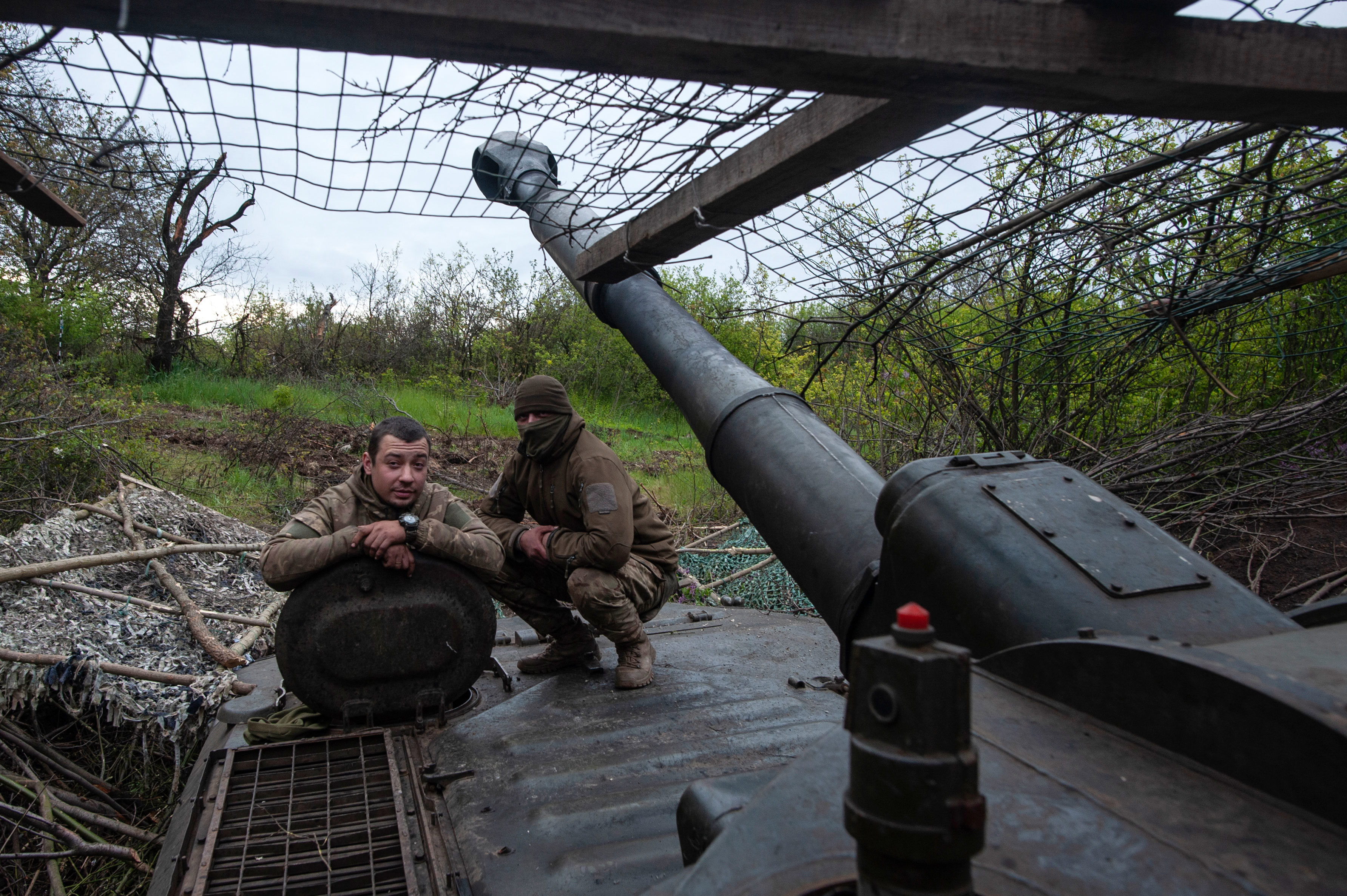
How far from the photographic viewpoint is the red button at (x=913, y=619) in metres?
0.84

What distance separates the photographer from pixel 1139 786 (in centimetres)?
121

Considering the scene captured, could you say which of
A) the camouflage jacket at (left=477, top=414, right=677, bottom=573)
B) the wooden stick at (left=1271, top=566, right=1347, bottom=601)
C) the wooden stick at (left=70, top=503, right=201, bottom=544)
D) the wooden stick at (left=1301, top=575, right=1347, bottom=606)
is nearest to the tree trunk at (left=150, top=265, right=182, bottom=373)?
the wooden stick at (left=70, top=503, right=201, bottom=544)

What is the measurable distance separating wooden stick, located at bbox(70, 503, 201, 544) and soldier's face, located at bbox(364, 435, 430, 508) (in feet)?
9.16

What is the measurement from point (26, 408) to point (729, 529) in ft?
17.2

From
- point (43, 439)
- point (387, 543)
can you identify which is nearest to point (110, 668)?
point (387, 543)

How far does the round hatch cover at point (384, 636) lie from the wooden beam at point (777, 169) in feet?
4.31

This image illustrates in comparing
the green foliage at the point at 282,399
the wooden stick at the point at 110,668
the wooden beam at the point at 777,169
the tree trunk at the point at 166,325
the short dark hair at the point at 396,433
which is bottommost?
the wooden stick at the point at 110,668

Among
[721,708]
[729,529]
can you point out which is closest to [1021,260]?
[729,529]

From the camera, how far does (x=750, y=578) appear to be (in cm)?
633

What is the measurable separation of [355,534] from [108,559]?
242 centimetres

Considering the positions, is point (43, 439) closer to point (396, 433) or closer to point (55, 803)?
point (55, 803)

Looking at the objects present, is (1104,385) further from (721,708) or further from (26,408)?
(26,408)

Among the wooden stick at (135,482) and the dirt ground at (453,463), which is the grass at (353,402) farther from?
the wooden stick at (135,482)

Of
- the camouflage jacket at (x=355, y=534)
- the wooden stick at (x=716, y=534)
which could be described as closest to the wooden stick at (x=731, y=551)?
the wooden stick at (x=716, y=534)
